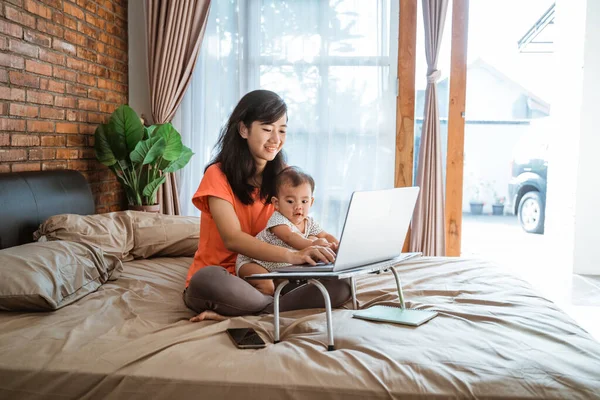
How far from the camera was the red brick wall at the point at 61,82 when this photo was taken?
2.75m

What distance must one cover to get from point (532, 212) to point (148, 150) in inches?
155

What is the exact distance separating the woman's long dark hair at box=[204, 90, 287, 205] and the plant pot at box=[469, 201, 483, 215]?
4.27 m

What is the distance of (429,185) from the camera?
4.09 m

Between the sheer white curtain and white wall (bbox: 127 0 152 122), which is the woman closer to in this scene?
the sheer white curtain

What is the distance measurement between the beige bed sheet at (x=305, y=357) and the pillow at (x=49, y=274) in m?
0.06

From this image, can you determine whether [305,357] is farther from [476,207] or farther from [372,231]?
[476,207]

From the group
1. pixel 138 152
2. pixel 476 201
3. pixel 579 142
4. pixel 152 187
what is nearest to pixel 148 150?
pixel 138 152

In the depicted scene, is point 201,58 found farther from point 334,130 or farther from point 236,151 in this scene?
point 236,151

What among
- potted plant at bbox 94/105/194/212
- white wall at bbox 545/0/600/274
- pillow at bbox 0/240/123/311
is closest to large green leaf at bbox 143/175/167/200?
potted plant at bbox 94/105/194/212

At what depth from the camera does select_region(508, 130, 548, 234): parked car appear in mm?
5562

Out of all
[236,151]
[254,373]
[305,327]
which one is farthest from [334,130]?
[254,373]

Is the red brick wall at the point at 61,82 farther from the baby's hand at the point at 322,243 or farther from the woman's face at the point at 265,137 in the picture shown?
the baby's hand at the point at 322,243

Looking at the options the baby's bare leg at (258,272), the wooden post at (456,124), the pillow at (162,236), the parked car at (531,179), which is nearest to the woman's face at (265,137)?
the baby's bare leg at (258,272)

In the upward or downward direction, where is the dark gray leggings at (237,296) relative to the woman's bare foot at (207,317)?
upward
